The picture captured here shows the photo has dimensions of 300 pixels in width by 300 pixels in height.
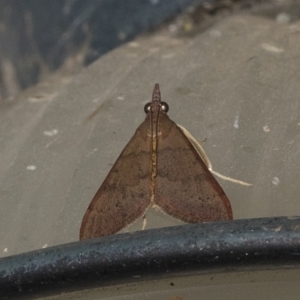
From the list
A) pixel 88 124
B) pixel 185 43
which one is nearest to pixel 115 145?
pixel 88 124

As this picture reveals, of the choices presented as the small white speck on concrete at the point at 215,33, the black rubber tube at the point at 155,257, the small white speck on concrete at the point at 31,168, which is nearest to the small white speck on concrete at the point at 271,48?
the small white speck on concrete at the point at 215,33

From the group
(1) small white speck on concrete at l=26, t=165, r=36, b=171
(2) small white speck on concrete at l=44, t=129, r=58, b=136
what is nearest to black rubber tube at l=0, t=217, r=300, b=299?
(1) small white speck on concrete at l=26, t=165, r=36, b=171

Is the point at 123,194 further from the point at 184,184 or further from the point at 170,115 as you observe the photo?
the point at 170,115

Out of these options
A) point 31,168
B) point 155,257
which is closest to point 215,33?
point 31,168

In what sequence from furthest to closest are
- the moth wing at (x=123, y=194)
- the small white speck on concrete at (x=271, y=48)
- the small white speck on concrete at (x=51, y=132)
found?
the small white speck on concrete at (x=271, y=48) → the small white speck on concrete at (x=51, y=132) → the moth wing at (x=123, y=194)

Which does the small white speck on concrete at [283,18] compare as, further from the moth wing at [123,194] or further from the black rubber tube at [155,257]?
the black rubber tube at [155,257]
